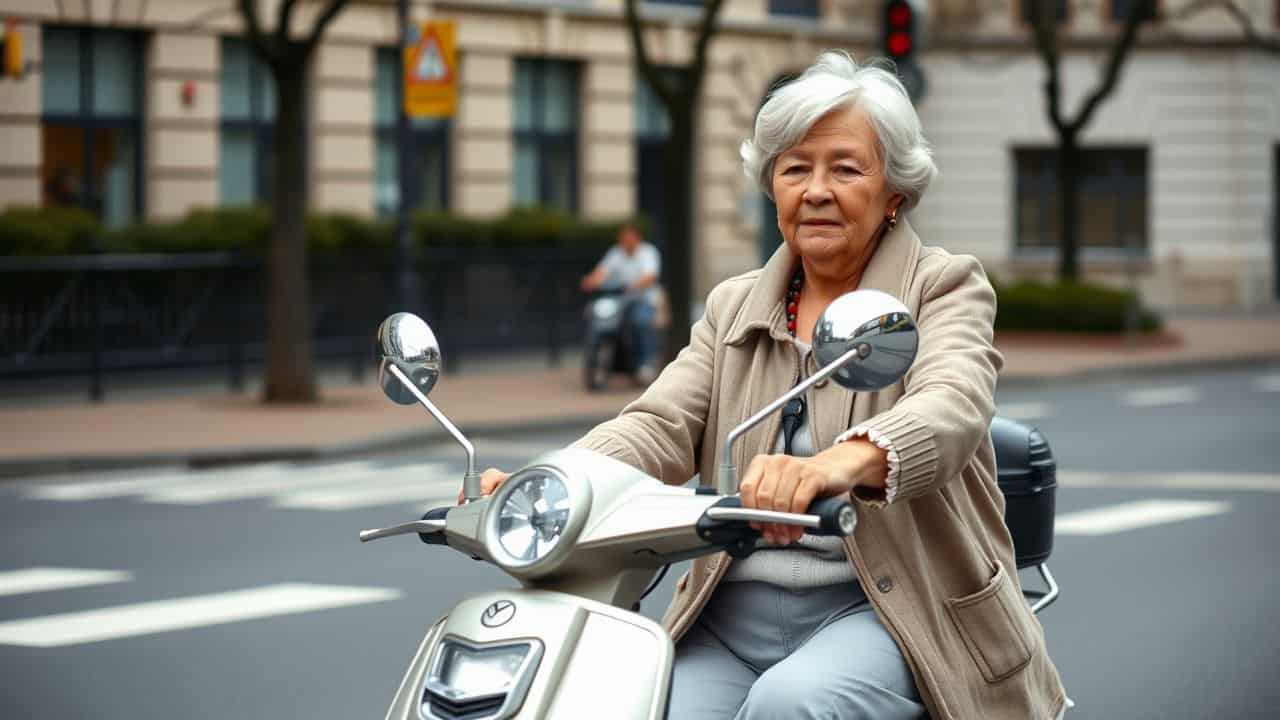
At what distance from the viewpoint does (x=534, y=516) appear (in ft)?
9.52

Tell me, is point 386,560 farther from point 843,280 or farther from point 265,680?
point 843,280

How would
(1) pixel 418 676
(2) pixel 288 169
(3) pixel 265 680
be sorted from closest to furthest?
1. (1) pixel 418 676
2. (3) pixel 265 680
3. (2) pixel 288 169

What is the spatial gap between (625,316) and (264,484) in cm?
724

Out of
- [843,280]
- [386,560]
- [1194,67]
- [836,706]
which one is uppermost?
[1194,67]

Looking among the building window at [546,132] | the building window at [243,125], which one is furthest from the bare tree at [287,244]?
the building window at [546,132]

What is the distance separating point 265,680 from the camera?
6691 millimetres

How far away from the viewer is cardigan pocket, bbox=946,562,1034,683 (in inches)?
131

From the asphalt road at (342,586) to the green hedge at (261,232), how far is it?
6.44 m

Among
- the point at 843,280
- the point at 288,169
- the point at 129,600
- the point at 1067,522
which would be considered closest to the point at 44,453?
the point at 288,169

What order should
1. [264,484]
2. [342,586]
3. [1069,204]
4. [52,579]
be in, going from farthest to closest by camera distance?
[1069,204]
[264,484]
[52,579]
[342,586]

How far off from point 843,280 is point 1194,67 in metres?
33.1

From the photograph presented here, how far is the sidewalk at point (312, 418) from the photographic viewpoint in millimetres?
14125

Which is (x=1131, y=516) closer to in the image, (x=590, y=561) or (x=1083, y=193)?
(x=590, y=561)

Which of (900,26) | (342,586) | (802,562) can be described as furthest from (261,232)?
(802,562)
